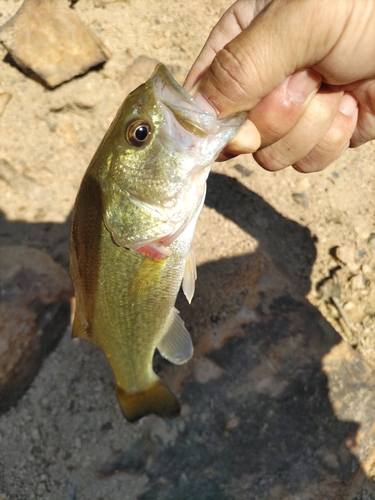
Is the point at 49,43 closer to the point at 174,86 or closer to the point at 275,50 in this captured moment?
the point at 174,86

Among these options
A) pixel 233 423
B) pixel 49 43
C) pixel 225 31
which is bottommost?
pixel 233 423

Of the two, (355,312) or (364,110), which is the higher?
(364,110)

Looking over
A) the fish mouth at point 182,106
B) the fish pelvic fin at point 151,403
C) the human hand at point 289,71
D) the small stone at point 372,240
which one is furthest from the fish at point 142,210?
Answer: the small stone at point 372,240

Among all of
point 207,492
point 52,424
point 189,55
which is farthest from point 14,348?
point 189,55

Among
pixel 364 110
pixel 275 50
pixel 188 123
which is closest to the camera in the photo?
pixel 275 50

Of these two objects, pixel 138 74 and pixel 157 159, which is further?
pixel 138 74

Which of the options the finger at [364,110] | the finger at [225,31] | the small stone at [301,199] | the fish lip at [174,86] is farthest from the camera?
the small stone at [301,199]

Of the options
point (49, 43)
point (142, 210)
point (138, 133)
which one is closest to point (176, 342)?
point (142, 210)

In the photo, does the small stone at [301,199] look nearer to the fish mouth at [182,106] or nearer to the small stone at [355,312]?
the small stone at [355,312]
